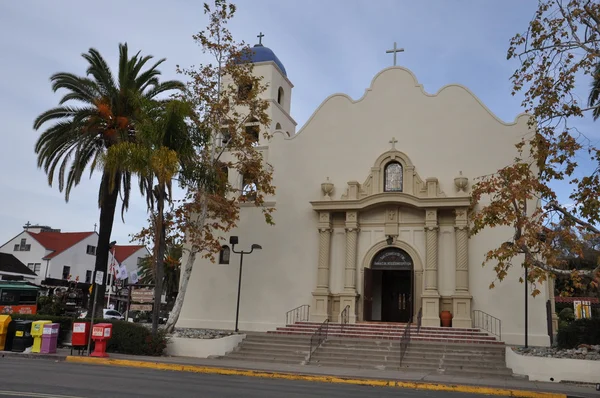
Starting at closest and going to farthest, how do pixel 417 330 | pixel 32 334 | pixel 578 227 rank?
pixel 578 227 → pixel 32 334 → pixel 417 330

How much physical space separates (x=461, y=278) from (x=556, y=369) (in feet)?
22.6

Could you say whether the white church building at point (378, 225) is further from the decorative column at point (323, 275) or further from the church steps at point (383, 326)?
the church steps at point (383, 326)

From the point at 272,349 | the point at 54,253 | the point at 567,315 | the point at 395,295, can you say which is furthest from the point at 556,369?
the point at 54,253

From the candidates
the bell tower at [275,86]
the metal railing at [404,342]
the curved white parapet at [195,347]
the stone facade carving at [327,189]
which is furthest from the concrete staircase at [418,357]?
the bell tower at [275,86]

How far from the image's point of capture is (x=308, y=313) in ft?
81.8

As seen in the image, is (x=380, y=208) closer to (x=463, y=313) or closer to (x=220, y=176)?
(x=463, y=313)

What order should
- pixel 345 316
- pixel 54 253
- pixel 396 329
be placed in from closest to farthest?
pixel 396 329, pixel 345 316, pixel 54 253

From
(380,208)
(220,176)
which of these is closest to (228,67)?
(220,176)

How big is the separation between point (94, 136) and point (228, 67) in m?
6.72

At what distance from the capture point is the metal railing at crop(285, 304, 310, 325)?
2505 centimetres

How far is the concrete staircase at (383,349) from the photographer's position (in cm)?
1842

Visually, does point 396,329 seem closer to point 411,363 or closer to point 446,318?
point 446,318

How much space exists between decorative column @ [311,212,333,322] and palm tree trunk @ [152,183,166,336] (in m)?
7.04

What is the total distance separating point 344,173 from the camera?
1035 inches
